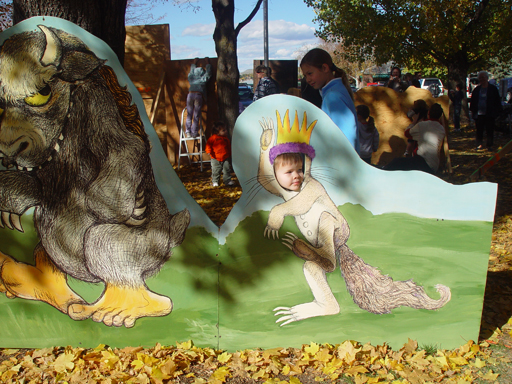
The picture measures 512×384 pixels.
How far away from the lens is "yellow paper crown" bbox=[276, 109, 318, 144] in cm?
289

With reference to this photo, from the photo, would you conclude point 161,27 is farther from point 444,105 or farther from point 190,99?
point 444,105

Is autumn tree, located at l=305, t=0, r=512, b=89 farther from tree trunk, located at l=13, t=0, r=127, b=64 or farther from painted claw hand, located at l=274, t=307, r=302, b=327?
painted claw hand, located at l=274, t=307, r=302, b=327

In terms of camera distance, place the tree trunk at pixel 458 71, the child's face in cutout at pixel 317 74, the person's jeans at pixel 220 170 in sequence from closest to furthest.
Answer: the child's face in cutout at pixel 317 74
the person's jeans at pixel 220 170
the tree trunk at pixel 458 71

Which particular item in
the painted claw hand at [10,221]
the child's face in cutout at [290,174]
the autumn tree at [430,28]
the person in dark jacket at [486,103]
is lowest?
the painted claw hand at [10,221]

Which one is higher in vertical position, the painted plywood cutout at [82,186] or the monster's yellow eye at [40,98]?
the monster's yellow eye at [40,98]

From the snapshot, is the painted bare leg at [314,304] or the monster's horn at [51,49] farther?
the painted bare leg at [314,304]

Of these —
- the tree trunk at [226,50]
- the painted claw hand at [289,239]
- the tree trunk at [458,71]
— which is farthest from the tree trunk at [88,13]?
the tree trunk at [458,71]

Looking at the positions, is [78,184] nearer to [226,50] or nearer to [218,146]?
[218,146]

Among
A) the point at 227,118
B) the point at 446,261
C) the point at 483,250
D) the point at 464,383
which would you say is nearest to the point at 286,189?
the point at 446,261

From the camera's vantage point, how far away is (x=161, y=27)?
1047cm

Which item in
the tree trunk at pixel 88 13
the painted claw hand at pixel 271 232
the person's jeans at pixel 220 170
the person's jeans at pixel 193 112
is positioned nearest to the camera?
the painted claw hand at pixel 271 232

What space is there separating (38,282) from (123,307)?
25.2 inches

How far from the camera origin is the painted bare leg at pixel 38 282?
122 inches

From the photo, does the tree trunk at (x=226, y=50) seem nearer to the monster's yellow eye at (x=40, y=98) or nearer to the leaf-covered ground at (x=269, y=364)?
the monster's yellow eye at (x=40, y=98)
